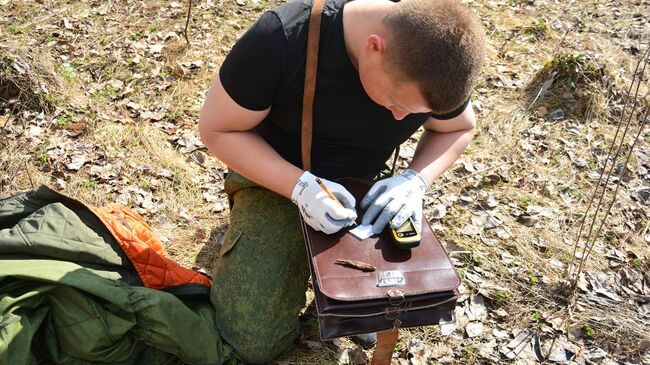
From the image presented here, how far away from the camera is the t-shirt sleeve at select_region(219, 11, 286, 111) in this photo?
2.24 m

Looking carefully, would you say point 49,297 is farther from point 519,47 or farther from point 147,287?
point 519,47

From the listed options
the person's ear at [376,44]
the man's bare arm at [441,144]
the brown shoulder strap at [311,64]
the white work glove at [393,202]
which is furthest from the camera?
the man's bare arm at [441,144]

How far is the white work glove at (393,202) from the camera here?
7.81ft

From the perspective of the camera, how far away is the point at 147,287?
2.60 meters

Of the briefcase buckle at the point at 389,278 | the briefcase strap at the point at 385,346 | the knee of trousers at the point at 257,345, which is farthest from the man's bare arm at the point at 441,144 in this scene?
the knee of trousers at the point at 257,345

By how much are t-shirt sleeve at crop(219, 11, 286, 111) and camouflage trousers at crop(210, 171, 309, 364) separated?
2.35 ft

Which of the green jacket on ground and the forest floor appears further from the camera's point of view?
the forest floor

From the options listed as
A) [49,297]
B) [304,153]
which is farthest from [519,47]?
[49,297]

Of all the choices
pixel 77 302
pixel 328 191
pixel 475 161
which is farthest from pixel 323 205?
pixel 475 161

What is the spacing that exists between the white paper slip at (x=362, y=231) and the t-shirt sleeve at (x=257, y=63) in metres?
0.71

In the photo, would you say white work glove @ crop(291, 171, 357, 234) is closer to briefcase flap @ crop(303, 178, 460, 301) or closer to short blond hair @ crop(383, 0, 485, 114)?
briefcase flap @ crop(303, 178, 460, 301)

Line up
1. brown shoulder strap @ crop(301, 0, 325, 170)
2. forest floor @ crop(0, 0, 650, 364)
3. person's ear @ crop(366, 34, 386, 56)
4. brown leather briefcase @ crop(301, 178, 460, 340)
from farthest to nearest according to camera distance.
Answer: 1. forest floor @ crop(0, 0, 650, 364)
2. brown shoulder strap @ crop(301, 0, 325, 170)
3. brown leather briefcase @ crop(301, 178, 460, 340)
4. person's ear @ crop(366, 34, 386, 56)

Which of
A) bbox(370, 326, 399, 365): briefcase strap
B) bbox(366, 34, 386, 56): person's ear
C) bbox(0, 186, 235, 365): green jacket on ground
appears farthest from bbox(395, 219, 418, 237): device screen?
bbox(0, 186, 235, 365): green jacket on ground

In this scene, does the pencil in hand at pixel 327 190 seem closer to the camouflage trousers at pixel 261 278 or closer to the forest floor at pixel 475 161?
the camouflage trousers at pixel 261 278
